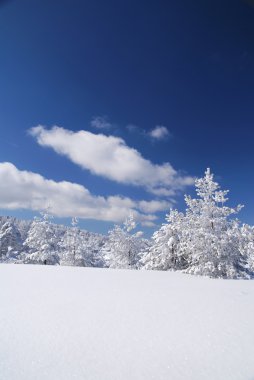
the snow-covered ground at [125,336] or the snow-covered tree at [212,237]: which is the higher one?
the snow-covered tree at [212,237]

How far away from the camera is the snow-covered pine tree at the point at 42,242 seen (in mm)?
31984

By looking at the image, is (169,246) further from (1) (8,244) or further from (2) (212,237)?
(1) (8,244)

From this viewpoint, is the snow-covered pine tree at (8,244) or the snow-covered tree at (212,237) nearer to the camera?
the snow-covered tree at (212,237)

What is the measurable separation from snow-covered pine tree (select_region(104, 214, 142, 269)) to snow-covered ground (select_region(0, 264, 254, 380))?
29.0m

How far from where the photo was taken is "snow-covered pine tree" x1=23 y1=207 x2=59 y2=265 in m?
32.0

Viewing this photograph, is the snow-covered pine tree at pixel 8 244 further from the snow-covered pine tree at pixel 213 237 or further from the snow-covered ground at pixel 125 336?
the snow-covered ground at pixel 125 336

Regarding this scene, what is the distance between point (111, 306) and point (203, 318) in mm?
1667

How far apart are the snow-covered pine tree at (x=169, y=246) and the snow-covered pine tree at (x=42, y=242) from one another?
12.5 metres

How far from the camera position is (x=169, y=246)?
84.4 feet

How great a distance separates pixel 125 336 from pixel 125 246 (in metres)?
31.6

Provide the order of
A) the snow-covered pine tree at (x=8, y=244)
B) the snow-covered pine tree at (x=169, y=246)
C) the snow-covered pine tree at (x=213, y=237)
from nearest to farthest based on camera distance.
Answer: the snow-covered pine tree at (x=213, y=237), the snow-covered pine tree at (x=169, y=246), the snow-covered pine tree at (x=8, y=244)

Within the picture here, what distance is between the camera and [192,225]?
71.2 ft

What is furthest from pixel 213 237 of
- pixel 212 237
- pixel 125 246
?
pixel 125 246

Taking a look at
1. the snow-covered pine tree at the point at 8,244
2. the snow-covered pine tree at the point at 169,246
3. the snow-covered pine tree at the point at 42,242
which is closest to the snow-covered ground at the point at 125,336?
the snow-covered pine tree at the point at 169,246
